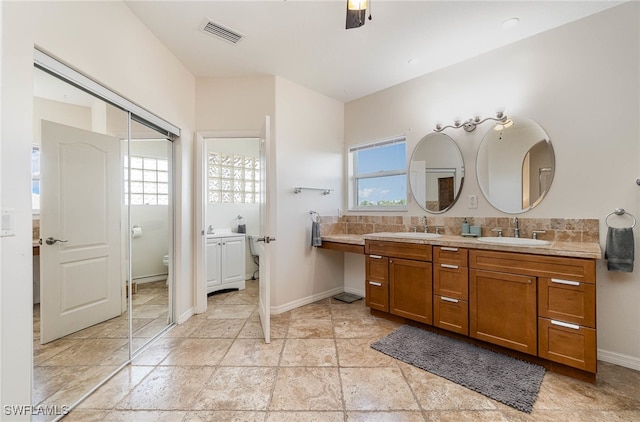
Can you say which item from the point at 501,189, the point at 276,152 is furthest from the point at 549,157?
the point at 276,152

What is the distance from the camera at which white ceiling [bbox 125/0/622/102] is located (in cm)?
198

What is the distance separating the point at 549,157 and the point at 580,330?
1390 millimetres

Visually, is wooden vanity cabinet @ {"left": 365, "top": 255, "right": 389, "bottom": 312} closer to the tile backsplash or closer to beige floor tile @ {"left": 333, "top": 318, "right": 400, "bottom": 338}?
beige floor tile @ {"left": 333, "top": 318, "right": 400, "bottom": 338}

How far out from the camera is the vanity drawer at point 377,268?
110 inches

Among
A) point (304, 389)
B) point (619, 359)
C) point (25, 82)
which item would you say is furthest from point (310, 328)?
point (25, 82)

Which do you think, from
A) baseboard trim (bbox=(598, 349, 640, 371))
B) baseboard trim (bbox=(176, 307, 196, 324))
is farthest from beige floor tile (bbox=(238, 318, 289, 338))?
baseboard trim (bbox=(598, 349, 640, 371))

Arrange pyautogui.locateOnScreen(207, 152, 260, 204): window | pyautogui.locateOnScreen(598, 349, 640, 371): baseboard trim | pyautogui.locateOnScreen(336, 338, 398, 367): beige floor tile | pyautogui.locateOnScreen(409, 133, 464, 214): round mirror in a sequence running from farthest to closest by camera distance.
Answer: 1. pyautogui.locateOnScreen(207, 152, 260, 204): window
2. pyautogui.locateOnScreen(409, 133, 464, 214): round mirror
3. pyautogui.locateOnScreen(336, 338, 398, 367): beige floor tile
4. pyautogui.locateOnScreen(598, 349, 640, 371): baseboard trim

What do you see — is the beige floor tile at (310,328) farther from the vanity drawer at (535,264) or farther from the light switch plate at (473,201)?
the light switch plate at (473,201)

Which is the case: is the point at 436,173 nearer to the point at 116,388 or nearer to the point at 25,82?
the point at 25,82

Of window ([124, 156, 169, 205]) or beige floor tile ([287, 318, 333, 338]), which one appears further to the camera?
beige floor tile ([287, 318, 333, 338])

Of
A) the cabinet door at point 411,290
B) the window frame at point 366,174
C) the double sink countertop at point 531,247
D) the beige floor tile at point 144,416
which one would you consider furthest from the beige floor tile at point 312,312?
the beige floor tile at point 144,416

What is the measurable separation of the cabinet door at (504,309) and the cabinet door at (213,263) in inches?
123

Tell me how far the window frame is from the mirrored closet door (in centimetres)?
237

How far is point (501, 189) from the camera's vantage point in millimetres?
2561
